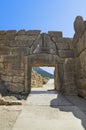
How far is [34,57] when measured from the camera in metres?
8.91

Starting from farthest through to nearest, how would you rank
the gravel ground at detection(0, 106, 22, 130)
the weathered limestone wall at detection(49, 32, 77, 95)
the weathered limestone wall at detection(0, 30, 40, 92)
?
the weathered limestone wall at detection(49, 32, 77, 95) → the weathered limestone wall at detection(0, 30, 40, 92) → the gravel ground at detection(0, 106, 22, 130)

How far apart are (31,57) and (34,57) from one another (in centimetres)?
15

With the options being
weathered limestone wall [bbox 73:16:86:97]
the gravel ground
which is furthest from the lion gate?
the gravel ground

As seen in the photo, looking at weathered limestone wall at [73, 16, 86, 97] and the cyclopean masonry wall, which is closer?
weathered limestone wall at [73, 16, 86, 97]

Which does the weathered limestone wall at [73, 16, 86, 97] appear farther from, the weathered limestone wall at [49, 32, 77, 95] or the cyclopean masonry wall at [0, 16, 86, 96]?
the weathered limestone wall at [49, 32, 77, 95]

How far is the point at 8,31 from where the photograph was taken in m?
9.17

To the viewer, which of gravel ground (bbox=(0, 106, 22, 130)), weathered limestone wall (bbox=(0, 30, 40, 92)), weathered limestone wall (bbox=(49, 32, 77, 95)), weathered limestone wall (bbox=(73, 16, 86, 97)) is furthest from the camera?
weathered limestone wall (bbox=(49, 32, 77, 95))

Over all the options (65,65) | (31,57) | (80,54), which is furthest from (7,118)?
(65,65)

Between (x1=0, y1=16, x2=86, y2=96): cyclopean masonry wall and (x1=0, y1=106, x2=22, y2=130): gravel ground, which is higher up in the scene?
(x1=0, y1=16, x2=86, y2=96): cyclopean masonry wall

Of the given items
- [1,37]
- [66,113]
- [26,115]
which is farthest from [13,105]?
[1,37]

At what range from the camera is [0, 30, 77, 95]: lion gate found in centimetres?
877

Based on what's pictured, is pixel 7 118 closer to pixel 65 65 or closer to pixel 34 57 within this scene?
pixel 34 57

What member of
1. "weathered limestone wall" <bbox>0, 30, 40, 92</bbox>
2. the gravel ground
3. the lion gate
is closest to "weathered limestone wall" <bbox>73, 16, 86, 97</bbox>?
the lion gate

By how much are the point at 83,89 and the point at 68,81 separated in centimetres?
142
